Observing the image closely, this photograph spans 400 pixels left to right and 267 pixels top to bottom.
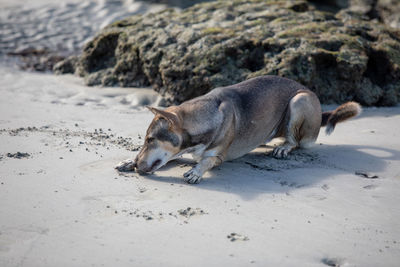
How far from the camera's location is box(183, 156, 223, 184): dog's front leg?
5.07 m

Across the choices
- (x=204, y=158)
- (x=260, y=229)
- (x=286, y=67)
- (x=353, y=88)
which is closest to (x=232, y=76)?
(x=286, y=67)

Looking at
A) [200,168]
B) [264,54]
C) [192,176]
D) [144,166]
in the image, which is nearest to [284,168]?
[200,168]

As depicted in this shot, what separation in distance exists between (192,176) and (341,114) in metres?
2.76

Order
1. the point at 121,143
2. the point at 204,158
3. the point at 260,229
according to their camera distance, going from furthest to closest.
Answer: the point at 121,143, the point at 204,158, the point at 260,229

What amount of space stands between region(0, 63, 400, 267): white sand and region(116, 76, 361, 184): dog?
0.64 ft

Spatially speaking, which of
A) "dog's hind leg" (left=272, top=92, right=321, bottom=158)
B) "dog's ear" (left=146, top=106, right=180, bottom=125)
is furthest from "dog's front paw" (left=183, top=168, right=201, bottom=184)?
"dog's hind leg" (left=272, top=92, right=321, bottom=158)

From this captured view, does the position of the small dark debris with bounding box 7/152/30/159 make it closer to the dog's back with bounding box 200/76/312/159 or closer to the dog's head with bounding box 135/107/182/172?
the dog's head with bounding box 135/107/182/172

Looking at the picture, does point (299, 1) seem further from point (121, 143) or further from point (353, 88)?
point (121, 143)

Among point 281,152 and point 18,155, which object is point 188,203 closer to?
point 281,152

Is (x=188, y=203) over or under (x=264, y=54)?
under

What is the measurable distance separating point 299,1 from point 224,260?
25.9 feet

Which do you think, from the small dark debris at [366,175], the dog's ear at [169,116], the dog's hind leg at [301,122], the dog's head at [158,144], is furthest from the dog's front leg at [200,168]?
the small dark debris at [366,175]

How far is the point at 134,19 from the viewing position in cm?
1041

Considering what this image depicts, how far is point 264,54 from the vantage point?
824 centimetres
